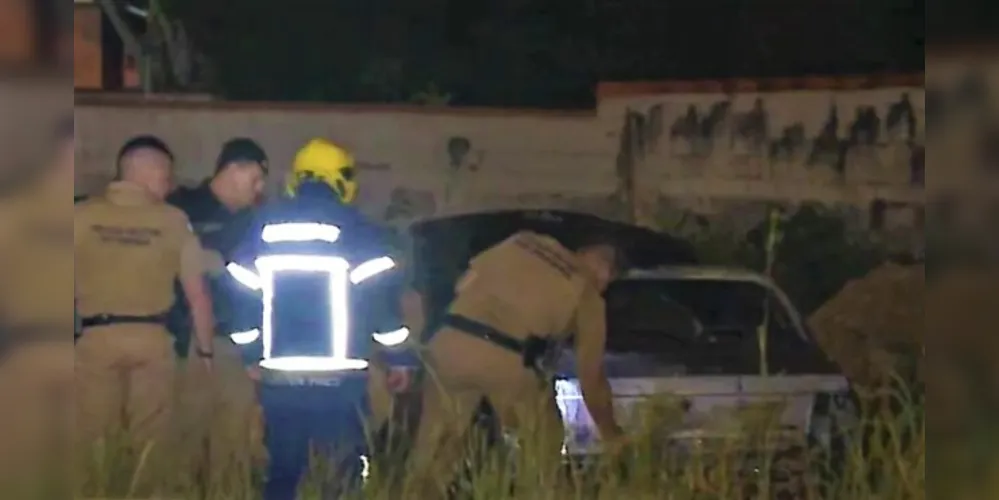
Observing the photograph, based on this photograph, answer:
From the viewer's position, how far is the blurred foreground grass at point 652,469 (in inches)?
61.8

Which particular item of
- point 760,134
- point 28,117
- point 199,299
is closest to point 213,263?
point 199,299

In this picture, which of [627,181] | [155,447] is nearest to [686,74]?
[627,181]

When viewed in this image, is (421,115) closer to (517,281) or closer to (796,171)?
(517,281)

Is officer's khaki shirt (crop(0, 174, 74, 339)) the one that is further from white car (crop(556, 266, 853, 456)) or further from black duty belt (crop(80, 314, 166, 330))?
white car (crop(556, 266, 853, 456))

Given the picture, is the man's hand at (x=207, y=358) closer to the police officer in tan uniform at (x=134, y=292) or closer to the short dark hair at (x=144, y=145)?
the police officer in tan uniform at (x=134, y=292)

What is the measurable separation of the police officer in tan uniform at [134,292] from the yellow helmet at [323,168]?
0.55 ft

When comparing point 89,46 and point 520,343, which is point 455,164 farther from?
point 89,46

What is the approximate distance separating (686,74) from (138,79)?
755 mm

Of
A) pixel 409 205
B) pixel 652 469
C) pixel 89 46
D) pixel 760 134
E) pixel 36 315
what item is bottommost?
pixel 652 469

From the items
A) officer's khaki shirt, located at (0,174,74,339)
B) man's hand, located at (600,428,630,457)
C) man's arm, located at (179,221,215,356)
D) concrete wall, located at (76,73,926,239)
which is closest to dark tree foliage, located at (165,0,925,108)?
concrete wall, located at (76,73,926,239)

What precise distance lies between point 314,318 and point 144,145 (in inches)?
13.1

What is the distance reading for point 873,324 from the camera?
1.61 meters

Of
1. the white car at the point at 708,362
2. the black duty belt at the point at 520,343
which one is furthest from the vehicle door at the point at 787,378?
the black duty belt at the point at 520,343

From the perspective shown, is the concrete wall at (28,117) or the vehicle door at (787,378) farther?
the vehicle door at (787,378)
